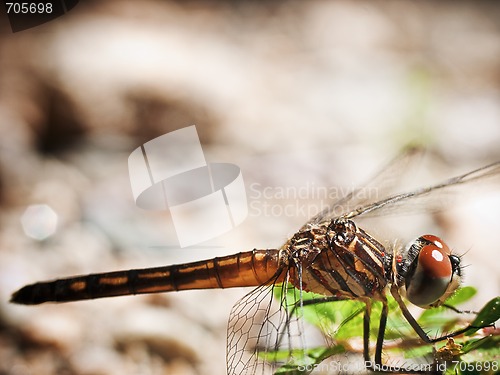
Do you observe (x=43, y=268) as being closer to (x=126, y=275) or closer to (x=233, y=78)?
(x=126, y=275)

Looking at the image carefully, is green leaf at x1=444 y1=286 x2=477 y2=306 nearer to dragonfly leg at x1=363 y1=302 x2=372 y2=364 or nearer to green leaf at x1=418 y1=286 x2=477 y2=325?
green leaf at x1=418 y1=286 x2=477 y2=325

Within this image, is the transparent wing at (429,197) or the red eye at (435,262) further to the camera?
the transparent wing at (429,197)

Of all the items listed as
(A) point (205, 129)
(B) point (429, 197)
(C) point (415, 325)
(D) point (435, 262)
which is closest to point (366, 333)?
(C) point (415, 325)

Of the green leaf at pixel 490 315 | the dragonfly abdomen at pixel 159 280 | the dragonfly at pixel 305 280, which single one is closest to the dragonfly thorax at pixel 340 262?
the dragonfly at pixel 305 280

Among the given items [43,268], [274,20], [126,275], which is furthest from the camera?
[274,20]

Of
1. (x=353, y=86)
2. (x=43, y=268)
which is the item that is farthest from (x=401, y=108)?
(x=43, y=268)

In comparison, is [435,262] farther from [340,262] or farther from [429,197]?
[429,197]

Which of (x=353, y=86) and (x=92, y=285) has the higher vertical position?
(x=92, y=285)

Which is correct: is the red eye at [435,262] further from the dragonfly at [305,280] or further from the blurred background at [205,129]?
the blurred background at [205,129]
